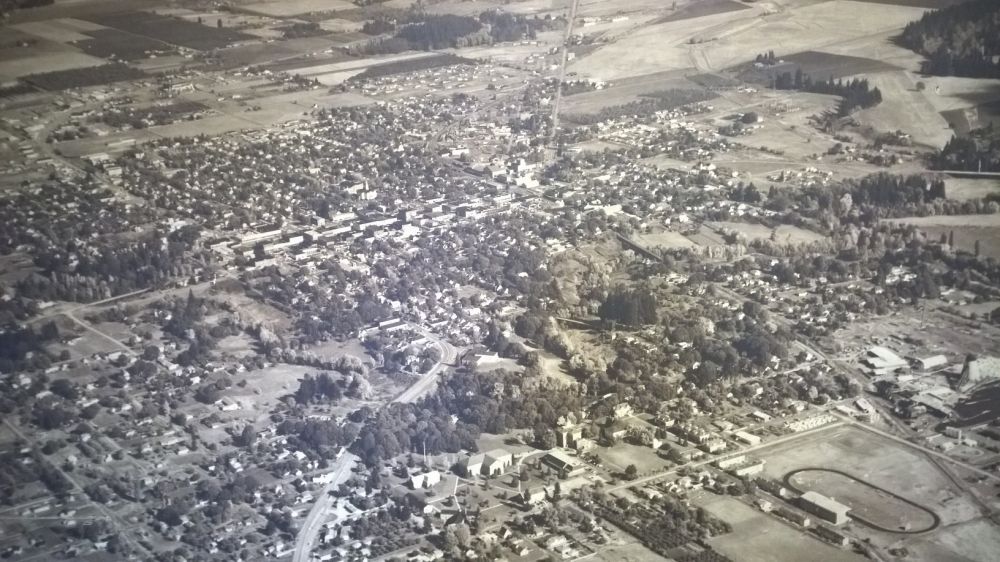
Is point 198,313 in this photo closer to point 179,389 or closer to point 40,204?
point 179,389

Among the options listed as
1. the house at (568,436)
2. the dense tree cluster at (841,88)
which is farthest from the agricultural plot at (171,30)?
the house at (568,436)

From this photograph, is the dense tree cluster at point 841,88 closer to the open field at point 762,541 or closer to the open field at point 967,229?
the open field at point 967,229

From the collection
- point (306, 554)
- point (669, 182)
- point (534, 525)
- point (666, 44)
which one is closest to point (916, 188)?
point (669, 182)

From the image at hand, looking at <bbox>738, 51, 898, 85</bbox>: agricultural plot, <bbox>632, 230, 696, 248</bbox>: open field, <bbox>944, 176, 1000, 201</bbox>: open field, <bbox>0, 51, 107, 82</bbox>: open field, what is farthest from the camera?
<bbox>738, 51, 898, 85</bbox>: agricultural plot

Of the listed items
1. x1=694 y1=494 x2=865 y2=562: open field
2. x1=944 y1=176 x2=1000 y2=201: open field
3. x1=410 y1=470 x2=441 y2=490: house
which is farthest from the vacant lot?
x1=944 y1=176 x2=1000 y2=201: open field

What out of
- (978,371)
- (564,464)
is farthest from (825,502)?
(978,371)

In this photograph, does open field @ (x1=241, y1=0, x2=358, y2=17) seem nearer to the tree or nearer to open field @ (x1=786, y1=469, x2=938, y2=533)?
the tree

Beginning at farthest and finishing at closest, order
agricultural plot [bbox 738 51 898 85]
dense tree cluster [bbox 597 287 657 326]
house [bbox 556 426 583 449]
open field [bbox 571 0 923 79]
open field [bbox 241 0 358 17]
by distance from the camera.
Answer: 1. open field [bbox 571 0 923 79]
2. agricultural plot [bbox 738 51 898 85]
3. open field [bbox 241 0 358 17]
4. dense tree cluster [bbox 597 287 657 326]
5. house [bbox 556 426 583 449]
